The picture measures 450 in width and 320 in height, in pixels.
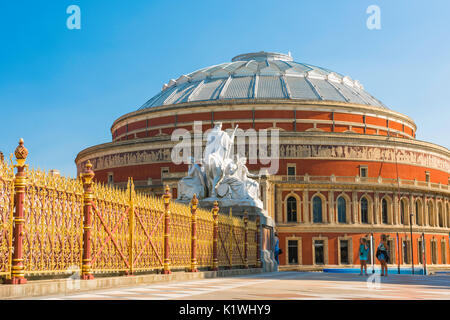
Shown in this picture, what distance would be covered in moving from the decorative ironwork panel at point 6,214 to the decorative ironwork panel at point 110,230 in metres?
2.45

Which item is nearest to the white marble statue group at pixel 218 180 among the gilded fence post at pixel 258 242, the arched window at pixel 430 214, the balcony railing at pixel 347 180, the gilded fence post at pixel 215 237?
the gilded fence post at pixel 258 242

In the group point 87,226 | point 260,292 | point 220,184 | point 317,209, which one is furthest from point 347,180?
point 87,226

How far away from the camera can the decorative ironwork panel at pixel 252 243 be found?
82.3 feet

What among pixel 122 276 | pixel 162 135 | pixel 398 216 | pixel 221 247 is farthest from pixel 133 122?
pixel 122 276

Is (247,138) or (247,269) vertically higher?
(247,138)

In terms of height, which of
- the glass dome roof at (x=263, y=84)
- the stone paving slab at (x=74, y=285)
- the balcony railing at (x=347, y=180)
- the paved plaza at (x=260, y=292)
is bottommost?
the paved plaza at (x=260, y=292)

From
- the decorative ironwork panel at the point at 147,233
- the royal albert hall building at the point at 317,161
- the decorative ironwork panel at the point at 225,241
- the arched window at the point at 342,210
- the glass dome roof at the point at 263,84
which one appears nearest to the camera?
the decorative ironwork panel at the point at 147,233

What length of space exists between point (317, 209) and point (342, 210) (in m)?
2.20

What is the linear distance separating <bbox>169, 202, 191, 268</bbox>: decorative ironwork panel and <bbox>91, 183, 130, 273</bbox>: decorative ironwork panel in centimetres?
303

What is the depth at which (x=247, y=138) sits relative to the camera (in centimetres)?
4944

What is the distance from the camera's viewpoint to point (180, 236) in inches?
716

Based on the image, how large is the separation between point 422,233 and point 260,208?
29.8 meters

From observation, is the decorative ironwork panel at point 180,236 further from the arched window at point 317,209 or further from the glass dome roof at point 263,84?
the glass dome roof at point 263,84

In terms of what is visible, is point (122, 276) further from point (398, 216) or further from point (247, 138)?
point (398, 216)
